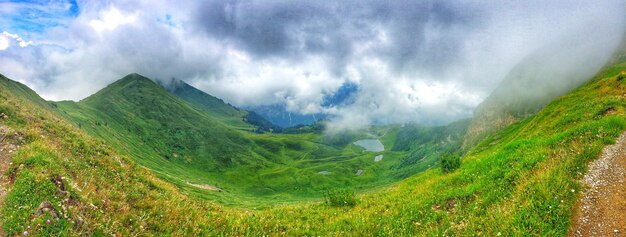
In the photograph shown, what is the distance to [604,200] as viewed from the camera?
11250 millimetres

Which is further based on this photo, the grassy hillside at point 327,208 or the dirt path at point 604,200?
the grassy hillside at point 327,208

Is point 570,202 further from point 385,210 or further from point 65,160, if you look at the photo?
point 65,160

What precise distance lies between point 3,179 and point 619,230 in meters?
22.8

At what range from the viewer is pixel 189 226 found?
1234cm

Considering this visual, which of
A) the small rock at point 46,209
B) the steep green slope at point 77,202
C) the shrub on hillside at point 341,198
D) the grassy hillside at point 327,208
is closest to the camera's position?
the steep green slope at point 77,202

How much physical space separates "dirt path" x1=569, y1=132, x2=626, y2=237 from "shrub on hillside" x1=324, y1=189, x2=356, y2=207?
39.8 feet

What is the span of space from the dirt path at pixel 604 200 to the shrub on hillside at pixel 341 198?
12.1 m

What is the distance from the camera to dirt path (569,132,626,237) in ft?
33.5

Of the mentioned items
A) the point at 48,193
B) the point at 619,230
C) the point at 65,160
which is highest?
the point at 65,160

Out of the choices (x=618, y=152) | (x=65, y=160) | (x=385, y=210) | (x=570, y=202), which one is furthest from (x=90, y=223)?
(x=618, y=152)

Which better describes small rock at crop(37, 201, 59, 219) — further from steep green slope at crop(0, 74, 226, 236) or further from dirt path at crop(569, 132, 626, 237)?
dirt path at crop(569, 132, 626, 237)

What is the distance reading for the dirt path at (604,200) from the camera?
10.2 meters

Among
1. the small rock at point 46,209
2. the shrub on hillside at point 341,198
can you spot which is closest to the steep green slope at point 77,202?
the small rock at point 46,209

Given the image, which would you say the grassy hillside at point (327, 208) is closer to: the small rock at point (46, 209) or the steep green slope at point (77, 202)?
the steep green slope at point (77, 202)
